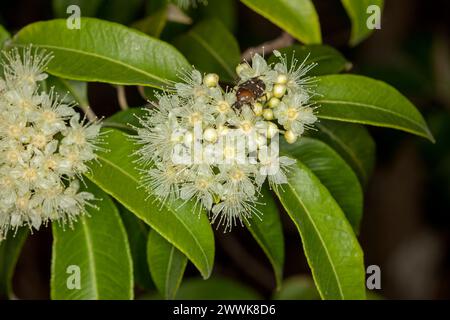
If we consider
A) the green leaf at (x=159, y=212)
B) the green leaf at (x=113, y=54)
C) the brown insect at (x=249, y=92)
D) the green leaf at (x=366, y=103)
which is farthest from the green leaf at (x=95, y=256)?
the green leaf at (x=366, y=103)

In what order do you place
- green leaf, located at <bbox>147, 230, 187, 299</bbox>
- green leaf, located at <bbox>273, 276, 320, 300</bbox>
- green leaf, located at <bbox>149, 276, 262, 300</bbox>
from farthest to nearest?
green leaf, located at <bbox>149, 276, 262, 300</bbox> < green leaf, located at <bbox>273, 276, 320, 300</bbox> < green leaf, located at <bbox>147, 230, 187, 299</bbox>

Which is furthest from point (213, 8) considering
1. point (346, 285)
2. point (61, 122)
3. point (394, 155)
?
point (394, 155)

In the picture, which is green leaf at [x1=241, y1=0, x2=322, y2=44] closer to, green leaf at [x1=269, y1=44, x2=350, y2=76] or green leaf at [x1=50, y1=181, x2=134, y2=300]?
green leaf at [x1=269, y1=44, x2=350, y2=76]

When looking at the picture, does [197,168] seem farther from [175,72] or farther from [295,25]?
[295,25]

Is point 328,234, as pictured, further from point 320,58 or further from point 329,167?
point 320,58

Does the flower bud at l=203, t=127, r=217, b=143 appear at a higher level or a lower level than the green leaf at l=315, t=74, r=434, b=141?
lower

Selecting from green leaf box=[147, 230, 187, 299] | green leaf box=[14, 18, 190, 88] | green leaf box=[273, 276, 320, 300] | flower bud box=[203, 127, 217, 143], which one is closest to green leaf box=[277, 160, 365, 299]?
flower bud box=[203, 127, 217, 143]
